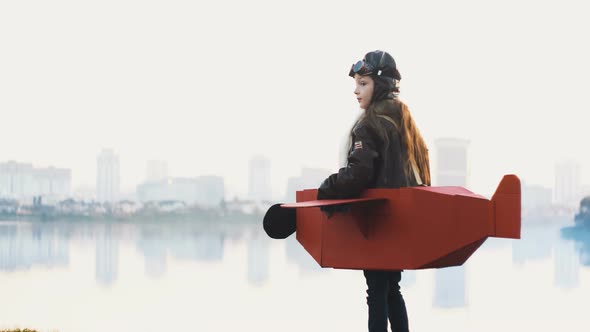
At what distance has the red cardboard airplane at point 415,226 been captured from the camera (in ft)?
10.9

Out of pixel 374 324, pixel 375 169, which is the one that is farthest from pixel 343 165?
pixel 374 324

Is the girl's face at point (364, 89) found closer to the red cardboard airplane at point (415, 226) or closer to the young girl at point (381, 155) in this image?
the young girl at point (381, 155)

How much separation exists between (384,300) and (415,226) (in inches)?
18.8

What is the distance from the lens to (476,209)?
11.1 ft

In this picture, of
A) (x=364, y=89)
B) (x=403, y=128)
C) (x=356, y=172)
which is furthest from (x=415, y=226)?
(x=364, y=89)

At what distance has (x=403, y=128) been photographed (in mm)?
3670

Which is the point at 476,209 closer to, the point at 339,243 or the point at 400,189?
the point at 400,189

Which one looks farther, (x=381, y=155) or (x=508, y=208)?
(x=381, y=155)

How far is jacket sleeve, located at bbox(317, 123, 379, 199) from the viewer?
3.50 meters

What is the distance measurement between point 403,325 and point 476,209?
2.75 ft

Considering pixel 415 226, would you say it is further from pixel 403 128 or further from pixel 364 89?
pixel 364 89

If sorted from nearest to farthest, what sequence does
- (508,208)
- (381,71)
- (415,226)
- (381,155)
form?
(508,208) < (415,226) < (381,155) < (381,71)

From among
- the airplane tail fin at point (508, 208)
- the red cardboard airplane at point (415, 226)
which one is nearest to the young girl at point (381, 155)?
the red cardboard airplane at point (415, 226)

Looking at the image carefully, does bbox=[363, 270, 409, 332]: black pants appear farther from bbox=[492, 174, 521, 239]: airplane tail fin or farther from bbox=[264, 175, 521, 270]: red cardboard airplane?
bbox=[492, 174, 521, 239]: airplane tail fin
